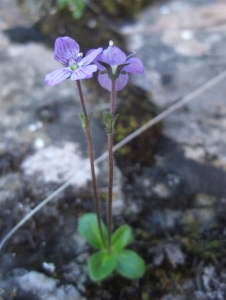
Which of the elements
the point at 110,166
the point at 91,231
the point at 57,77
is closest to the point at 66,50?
the point at 57,77

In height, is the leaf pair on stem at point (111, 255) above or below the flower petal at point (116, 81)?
below

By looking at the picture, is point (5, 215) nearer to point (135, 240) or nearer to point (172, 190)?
point (135, 240)

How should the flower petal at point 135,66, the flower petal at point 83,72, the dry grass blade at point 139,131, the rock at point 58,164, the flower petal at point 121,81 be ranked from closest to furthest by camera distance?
the flower petal at point 83,72, the flower petal at point 135,66, the flower petal at point 121,81, the dry grass blade at point 139,131, the rock at point 58,164

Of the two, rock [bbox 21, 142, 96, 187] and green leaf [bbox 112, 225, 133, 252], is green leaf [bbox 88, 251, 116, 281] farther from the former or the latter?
rock [bbox 21, 142, 96, 187]

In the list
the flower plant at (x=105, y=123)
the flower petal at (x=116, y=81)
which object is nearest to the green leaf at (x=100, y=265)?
the flower plant at (x=105, y=123)

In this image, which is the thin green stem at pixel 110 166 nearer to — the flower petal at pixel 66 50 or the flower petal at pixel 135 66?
the flower petal at pixel 135 66

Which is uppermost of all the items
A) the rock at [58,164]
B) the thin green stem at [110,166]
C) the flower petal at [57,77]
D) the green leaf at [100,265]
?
the flower petal at [57,77]

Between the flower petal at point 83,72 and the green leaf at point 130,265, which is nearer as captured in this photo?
the flower petal at point 83,72

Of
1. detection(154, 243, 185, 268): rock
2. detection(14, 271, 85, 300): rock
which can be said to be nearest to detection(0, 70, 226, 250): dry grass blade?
detection(14, 271, 85, 300): rock
